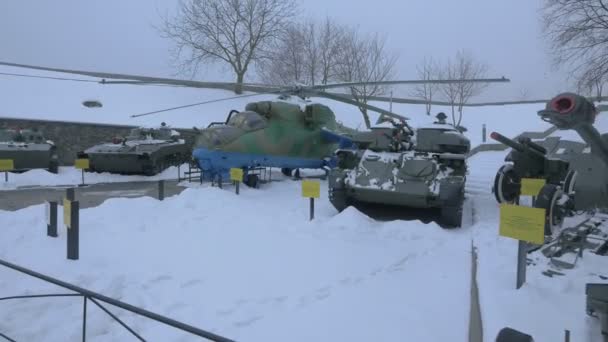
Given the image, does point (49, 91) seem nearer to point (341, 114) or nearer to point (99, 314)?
point (341, 114)

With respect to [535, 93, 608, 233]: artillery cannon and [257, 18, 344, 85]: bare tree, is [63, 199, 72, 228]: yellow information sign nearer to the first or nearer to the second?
[535, 93, 608, 233]: artillery cannon

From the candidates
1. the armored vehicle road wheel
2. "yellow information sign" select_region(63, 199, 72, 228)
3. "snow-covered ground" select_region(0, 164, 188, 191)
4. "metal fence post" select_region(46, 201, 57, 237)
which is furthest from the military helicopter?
"yellow information sign" select_region(63, 199, 72, 228)

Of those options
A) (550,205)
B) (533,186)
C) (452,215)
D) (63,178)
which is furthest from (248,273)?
(63,178)

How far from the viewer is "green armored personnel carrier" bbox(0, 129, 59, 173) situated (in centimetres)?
1351

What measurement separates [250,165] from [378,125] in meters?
3.50

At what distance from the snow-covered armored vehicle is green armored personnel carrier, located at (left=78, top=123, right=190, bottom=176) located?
7.48 metres

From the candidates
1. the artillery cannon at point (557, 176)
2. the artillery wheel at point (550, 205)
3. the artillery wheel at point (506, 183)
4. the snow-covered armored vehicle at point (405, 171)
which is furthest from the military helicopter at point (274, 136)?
the artillery wheel at point (550, 205)

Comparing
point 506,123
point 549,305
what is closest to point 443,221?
point 549,305

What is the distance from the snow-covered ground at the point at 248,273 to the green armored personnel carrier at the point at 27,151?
7938 mm

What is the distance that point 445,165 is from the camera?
26.9 ft

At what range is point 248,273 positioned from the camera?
4832 mm

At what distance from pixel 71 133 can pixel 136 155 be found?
22.4 ft

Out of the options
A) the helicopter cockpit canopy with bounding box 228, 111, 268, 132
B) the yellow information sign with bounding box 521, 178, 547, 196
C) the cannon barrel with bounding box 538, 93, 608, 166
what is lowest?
the yellow information sign with bounding box 521, 178, 547, 196

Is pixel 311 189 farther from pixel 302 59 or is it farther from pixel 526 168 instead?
pixel 302 59
